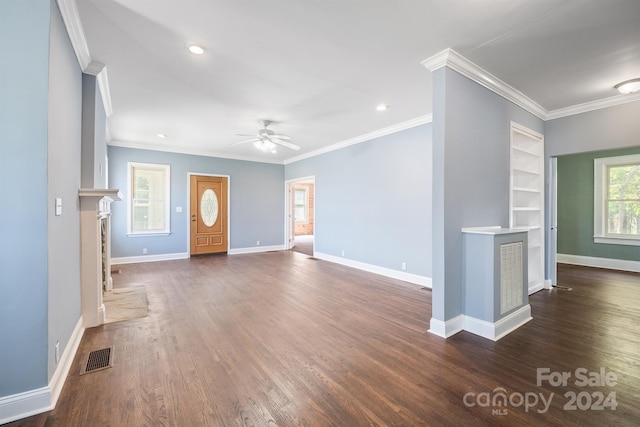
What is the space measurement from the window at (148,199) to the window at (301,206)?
22.2 feet

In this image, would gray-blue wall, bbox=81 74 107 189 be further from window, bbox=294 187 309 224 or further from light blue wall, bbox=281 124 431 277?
window, bbox=294 187 309 224

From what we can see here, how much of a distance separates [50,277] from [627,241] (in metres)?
8.97

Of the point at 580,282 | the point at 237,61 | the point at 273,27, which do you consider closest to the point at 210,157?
the point at 237,61

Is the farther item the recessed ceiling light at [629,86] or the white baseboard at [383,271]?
the white baseboard at [383,271]

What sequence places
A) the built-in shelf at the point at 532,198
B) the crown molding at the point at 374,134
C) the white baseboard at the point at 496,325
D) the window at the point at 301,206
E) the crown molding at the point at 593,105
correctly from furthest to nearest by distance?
the window at the point at 301,206 → the crown molding at the point at 374,134 → the built-in shelf at the point at 532,198 → the crown molding at the point at 593,105 → the white baseboard at the point at 496,325

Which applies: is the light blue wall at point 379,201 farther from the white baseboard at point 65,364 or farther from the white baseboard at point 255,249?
the white baseboard at point 65,364

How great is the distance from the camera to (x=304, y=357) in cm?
233

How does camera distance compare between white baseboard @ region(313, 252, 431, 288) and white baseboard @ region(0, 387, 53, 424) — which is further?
white baseboard @ region(313, 252, 431, 288)

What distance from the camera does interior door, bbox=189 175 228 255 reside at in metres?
7.19

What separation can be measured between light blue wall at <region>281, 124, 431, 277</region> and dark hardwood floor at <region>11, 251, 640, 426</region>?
3.79ft

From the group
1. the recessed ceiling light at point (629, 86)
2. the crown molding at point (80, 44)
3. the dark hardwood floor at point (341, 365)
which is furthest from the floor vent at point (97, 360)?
the recessed ceiling light at point (629, 86)

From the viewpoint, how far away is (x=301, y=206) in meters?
13.2

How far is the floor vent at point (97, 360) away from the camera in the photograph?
Answer: 2.18m

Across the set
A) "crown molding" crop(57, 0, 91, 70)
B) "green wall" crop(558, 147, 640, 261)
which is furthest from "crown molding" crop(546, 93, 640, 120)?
"crown molding" crop(57, 0, 91, 70)
